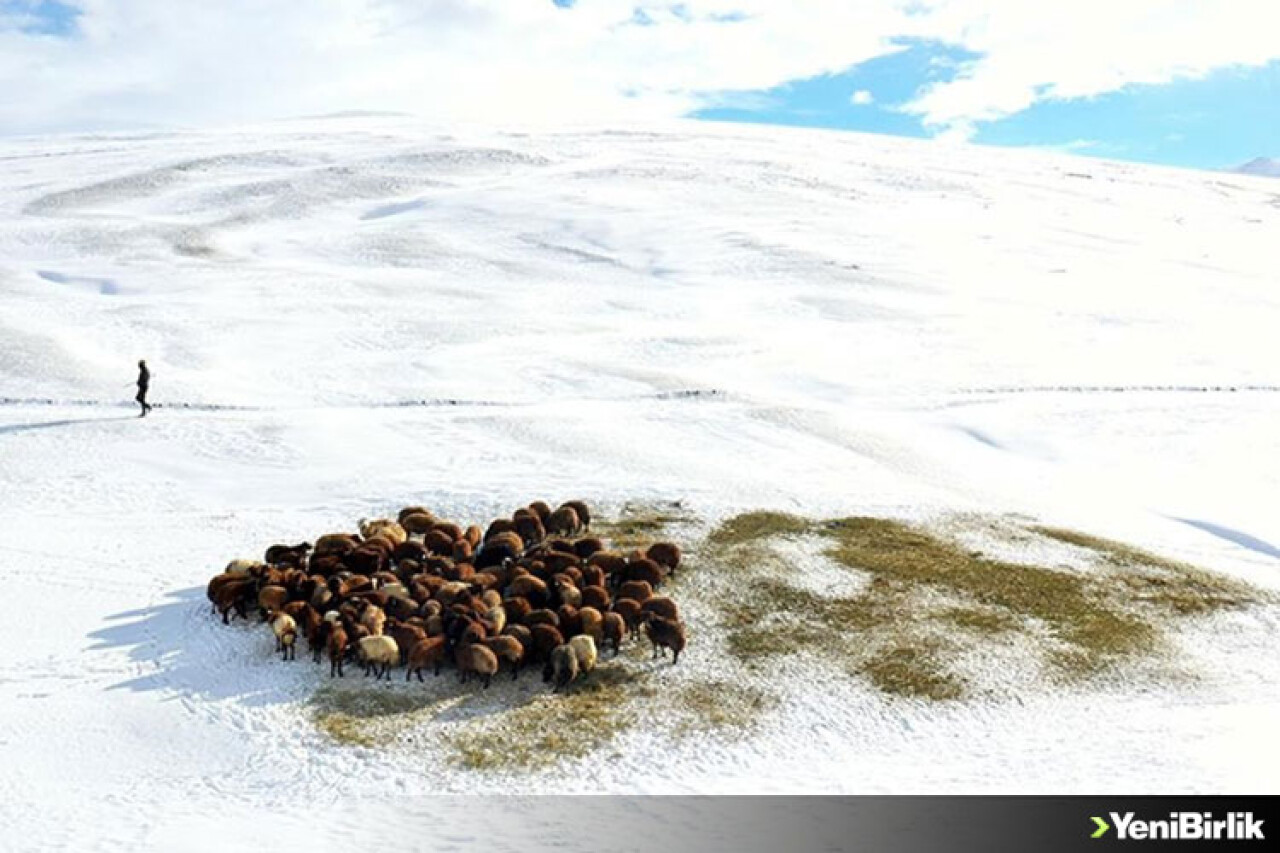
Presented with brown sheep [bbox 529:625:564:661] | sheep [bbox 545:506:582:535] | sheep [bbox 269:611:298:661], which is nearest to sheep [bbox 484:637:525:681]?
brown sheep [bbox 529:625:564:661]

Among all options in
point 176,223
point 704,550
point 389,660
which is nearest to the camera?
point 389,660

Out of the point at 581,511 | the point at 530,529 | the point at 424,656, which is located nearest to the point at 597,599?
the point at 424,656

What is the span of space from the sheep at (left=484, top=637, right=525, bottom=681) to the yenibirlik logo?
23.4 feet

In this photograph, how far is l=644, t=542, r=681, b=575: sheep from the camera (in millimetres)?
17641

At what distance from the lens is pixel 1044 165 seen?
10675cm

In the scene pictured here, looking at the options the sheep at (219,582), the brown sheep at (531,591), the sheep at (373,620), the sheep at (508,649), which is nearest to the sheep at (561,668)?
the sheep at (508,649)

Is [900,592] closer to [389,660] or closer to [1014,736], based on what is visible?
[1014,736]

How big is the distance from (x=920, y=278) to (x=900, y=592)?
34371 millimetres

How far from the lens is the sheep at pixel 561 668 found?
13969 millimetres

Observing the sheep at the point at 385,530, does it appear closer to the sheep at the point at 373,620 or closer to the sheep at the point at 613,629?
the sheep at the point at 373,620

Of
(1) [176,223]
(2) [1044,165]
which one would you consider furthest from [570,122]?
(1) [176,223]

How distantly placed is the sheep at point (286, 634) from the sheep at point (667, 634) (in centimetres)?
489

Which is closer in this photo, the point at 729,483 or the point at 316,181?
the point at 729,483

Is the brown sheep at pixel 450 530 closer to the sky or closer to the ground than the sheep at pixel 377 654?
closer to the sky
